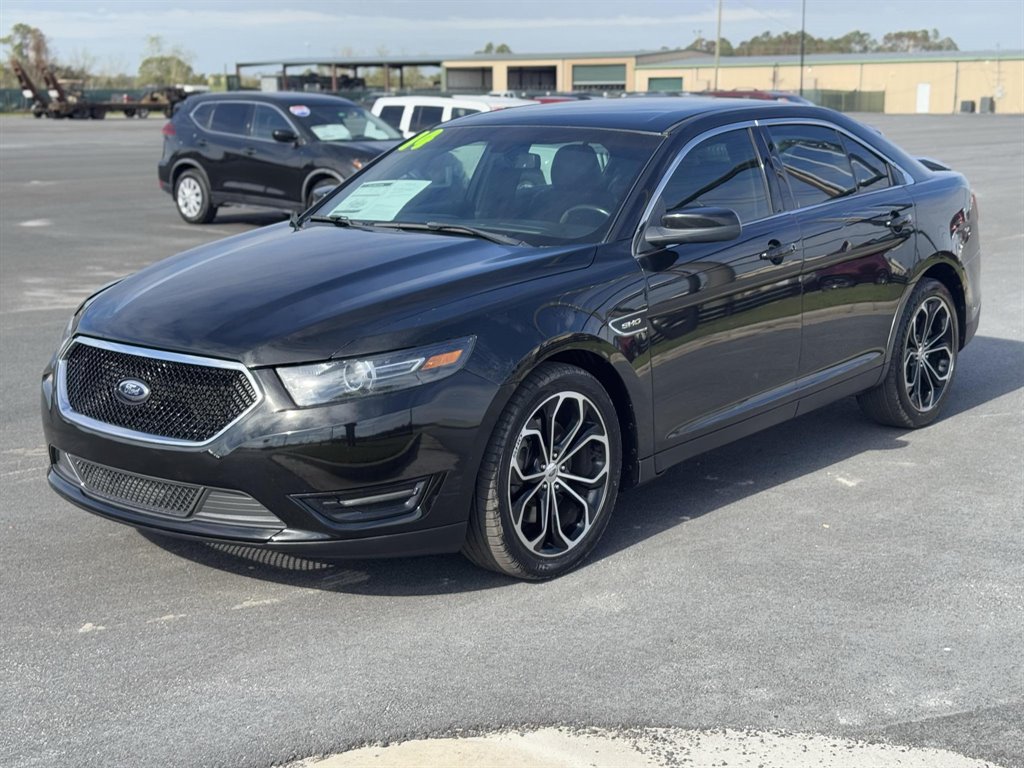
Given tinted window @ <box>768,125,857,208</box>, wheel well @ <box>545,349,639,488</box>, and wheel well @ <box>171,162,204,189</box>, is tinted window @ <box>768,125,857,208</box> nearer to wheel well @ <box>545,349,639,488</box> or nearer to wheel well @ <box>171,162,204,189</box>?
wheel well @ <box>545,349,639,488</box>

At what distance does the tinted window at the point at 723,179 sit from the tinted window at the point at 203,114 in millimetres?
13452

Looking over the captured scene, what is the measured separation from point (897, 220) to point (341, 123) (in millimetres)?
12061

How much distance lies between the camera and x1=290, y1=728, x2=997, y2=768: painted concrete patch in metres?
3.49

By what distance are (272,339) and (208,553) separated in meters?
1.15

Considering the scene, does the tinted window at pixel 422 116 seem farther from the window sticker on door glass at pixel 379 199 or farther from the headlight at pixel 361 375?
the headlight at pixel 361 375

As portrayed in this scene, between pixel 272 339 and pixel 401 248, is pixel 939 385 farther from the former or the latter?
pixel 272 339

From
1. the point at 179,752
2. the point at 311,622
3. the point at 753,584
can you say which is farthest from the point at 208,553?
the point at 753,584

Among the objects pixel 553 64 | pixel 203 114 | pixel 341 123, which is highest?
pixel 553 64

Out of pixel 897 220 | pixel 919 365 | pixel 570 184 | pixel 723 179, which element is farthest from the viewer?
pixel 919 365

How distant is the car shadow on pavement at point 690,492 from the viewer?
481cm

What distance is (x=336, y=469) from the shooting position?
425 centimetres

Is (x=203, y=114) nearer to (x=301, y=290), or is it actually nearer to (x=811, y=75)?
(x=301, y=290)

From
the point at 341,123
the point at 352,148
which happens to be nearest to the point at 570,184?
the point at 352,148

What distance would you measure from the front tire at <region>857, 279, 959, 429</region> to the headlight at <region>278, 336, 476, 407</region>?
10.6 ft
